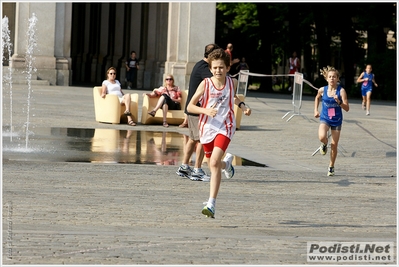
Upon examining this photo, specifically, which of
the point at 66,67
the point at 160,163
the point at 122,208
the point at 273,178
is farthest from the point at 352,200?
the point at 66,67

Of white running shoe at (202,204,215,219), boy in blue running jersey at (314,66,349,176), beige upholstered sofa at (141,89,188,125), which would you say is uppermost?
boy in blue running jersey at (314,66,349,176)

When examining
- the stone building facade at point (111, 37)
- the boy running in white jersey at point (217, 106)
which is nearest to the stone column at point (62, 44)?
the stone building facade at point (111, 37)

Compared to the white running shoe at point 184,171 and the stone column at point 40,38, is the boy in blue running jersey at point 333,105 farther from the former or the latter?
the stone column at point 40,38

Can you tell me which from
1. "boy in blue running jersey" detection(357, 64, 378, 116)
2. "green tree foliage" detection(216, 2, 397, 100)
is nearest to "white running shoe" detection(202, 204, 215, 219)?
"boy in blue running jersey" detection(357, 64, 378, 116)

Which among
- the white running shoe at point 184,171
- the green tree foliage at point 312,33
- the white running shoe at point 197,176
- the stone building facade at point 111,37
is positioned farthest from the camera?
the green tree foliage at point 312,33

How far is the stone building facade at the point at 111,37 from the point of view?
36.6 metres

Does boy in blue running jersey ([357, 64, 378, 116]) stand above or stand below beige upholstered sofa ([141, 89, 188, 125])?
above

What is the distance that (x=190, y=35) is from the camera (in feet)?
124

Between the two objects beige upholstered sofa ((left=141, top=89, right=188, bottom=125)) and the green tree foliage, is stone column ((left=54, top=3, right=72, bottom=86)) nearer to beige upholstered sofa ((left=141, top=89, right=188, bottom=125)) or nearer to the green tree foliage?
the green tree foliage

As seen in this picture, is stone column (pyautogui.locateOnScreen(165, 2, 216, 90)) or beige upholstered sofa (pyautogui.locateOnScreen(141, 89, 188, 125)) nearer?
beige upholstered sofa (pyautogui.locateOnScreen(141, 89, 188, 125))

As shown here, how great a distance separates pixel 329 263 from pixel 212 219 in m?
2.27

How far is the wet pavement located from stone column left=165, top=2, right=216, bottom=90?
1742 cm

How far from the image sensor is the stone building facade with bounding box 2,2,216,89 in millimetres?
36594

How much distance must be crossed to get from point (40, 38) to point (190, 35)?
563 centimetres
